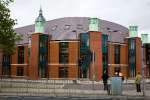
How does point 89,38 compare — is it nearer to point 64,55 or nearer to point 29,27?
point 64,55

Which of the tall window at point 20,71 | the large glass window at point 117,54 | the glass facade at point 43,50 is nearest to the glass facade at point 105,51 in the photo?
the large glass window at point 117,54

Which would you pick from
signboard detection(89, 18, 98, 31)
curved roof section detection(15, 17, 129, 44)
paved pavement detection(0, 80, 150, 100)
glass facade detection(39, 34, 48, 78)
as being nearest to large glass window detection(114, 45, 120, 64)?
curved roof section detection(15, 17, 129, 44)

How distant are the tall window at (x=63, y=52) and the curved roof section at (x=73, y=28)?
1585 millimetres

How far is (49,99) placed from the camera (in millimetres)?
22859

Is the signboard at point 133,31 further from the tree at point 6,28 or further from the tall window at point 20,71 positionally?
the tree at point 6,28

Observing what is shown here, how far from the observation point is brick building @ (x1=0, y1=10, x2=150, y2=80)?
3337 inches

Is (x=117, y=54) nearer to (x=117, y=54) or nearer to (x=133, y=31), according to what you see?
(x=117, y=54)

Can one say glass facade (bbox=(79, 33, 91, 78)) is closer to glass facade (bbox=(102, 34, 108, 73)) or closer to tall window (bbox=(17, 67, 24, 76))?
glass facade (bbox=(102, 34, 108, 73))

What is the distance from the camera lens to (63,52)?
86.7 meters

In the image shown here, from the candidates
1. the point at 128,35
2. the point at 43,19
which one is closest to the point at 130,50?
the point at 128,35

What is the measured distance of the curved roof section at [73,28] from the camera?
86250 millimetres

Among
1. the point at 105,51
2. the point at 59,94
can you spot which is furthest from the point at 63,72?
the point at 59,94

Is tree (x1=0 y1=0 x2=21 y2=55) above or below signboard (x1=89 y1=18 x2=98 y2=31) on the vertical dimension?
below

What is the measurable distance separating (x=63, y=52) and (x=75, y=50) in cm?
292
